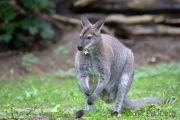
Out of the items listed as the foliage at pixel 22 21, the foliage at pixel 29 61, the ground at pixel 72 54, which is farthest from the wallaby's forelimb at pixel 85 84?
the foliage at pixel 22 21

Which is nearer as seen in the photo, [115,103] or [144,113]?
[144,113]

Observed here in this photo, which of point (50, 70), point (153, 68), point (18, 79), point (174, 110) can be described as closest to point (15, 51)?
point (50, 70)

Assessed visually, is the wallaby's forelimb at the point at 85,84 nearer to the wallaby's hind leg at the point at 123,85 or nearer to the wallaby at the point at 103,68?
the wallaby at the point at 103,68

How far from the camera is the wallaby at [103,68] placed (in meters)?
6.06

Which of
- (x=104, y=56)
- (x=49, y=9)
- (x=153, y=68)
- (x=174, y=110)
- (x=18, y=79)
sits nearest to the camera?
(x=174, y=110)

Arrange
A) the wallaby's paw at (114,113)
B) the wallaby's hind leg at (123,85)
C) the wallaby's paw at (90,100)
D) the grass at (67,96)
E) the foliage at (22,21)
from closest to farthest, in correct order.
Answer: the grass at (67,96) → the wallaby's paw at (90,100) → the wallaby's paw at (114,113) → the wallaby's hind leg at (123,85) → the foliage at (22,21)

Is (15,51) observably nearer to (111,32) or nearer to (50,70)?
(50,70)

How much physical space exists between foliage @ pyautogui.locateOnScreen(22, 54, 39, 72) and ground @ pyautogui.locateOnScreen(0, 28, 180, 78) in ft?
0.40

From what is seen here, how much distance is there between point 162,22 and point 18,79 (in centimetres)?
574

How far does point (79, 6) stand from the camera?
13.5 m

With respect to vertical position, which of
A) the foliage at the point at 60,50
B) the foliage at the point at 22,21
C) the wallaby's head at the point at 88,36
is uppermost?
the foliage at the point at 22,21

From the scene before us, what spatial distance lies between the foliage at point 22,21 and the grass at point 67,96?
167 centimetres

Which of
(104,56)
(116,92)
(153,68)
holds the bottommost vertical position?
(116,92)

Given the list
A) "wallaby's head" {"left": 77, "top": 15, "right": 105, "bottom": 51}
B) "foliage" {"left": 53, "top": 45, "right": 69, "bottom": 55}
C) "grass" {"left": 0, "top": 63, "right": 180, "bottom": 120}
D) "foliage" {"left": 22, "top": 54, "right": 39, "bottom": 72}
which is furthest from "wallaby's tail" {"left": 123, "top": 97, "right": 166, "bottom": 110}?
"foliage" {"left": 53, "top": 45, "right": 69, "bottom": 55}
